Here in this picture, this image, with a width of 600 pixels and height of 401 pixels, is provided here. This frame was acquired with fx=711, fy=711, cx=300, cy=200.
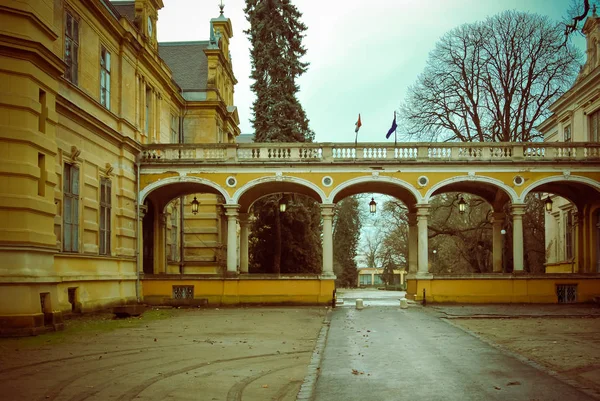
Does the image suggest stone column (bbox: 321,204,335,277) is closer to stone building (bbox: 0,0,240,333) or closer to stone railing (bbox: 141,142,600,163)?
stone railing (bbox: 141,142,600,163)

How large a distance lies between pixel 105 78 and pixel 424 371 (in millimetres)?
18158

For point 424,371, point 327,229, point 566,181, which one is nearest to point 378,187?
point 327,229

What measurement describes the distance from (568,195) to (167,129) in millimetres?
18727

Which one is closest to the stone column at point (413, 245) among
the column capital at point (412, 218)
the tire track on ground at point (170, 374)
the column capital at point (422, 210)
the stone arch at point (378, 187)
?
the column capital at point (412, 218)

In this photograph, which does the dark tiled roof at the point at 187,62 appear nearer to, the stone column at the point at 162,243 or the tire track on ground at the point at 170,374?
the stone column at the point at 162,243

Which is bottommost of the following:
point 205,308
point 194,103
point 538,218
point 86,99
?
point 205,308

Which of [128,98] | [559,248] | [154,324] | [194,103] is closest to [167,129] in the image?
[194,103]

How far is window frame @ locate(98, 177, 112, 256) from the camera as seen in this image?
24.4m

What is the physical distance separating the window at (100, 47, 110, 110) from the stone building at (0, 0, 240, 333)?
0.23 ft

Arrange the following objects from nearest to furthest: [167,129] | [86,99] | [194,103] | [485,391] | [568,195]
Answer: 1. [485,391]
2. [86,99]
3. [568,195]
4. [167,129]
5. [194,103]

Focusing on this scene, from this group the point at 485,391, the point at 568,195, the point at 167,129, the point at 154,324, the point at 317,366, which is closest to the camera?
the point at 485,391

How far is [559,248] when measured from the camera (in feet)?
117

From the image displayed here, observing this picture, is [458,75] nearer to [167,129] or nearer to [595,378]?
[167,129]

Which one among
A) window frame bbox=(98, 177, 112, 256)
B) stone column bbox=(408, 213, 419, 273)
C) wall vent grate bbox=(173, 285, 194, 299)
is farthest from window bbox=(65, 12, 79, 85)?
stone column bbox=(408, 213, 419, 273)
